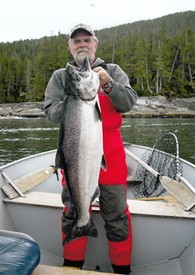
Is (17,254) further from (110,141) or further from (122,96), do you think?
(122,96)

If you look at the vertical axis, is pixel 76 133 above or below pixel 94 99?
below

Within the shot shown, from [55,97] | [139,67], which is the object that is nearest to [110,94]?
[55,97]

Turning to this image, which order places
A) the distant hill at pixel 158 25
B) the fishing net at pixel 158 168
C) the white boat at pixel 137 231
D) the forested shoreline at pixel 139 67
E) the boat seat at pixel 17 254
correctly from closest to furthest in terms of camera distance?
the boat seat at pixel 17 254 < the white boat at pixel 137 231 < the fishing net at pixel 158 168 < the forested shoreline at pixel 139 67 < the distant hill at pixel 158 25

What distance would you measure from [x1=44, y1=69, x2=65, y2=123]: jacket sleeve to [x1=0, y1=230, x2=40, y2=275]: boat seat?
3.74ft

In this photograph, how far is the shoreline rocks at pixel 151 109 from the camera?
49.8m

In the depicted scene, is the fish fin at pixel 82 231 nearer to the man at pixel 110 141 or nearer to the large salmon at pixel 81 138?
the large salmon at pixel 81 138

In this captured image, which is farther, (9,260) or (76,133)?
(76,133)

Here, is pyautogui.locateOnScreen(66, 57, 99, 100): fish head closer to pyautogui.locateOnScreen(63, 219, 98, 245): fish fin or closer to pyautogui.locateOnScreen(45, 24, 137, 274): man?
pyautogui.locateOnScreen(45, 24, 137, 274): man

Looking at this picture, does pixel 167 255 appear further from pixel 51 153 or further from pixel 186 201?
pixel 51 153

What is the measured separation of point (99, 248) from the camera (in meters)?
4.20

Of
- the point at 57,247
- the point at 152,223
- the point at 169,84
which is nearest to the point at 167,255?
the point at 152,223

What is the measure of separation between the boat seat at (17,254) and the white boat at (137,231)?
3.10ft

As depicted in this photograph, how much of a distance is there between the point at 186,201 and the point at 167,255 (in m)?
0.68

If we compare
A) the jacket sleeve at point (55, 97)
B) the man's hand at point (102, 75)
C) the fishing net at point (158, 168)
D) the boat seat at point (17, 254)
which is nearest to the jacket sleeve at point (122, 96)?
the man's hand at point (102, 75)
